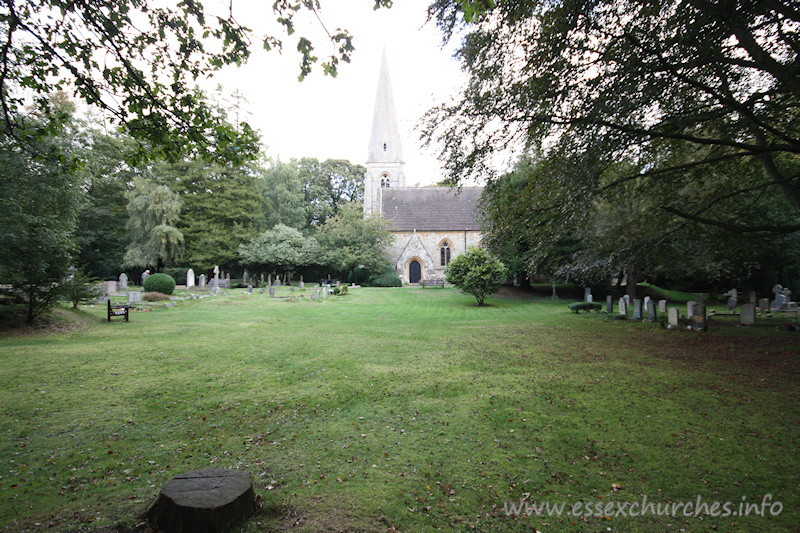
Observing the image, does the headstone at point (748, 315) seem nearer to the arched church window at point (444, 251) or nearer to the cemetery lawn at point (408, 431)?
the cemetery lawn at point (408, 431)

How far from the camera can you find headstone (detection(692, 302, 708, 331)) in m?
11.9

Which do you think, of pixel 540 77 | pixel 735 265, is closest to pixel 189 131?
pixel 540 77

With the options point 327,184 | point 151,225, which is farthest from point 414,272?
point 151,225

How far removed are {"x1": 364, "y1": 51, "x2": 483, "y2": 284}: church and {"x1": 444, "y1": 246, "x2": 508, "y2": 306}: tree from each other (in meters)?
15.5

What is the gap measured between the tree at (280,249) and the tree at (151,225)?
5313 mm

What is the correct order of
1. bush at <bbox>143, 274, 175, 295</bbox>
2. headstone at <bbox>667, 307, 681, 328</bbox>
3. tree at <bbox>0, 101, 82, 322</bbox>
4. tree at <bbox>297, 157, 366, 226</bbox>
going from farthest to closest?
tree at <bbox>297, 157, 366, 226</bbox> < bush at <bbox>143, 274, 175, 295</bbox> < headstone at <bbox>667, 307, 681, 328</bbox> < tree at <bbox>0, 101, 82, 322</bbox>

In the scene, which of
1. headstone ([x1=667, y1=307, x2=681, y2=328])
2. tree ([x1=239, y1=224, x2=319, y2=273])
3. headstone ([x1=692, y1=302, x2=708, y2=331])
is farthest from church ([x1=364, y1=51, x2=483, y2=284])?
headstone ([x1=692, y1=302, x2=708, y2=331])

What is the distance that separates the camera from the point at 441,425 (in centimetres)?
481

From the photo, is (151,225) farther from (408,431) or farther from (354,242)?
(408,431)

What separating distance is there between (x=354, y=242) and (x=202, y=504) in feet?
104

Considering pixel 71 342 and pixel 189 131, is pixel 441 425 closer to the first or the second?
pixel 189 131

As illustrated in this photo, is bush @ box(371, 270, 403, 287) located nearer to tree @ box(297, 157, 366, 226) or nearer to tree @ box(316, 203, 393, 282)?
tree @ box(316, 203, 393, 282)

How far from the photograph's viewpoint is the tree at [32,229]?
33.1ft

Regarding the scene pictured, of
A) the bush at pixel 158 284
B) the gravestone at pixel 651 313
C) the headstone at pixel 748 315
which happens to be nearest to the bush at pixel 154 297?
the bush at pixel 158 284
